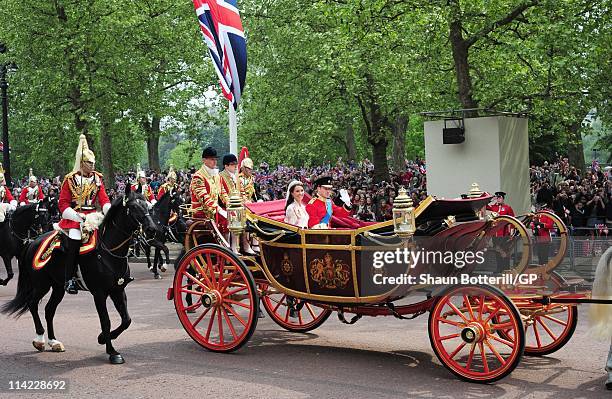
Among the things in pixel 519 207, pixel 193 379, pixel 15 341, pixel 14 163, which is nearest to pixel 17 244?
pixel 15 341

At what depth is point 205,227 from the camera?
10.7 metres

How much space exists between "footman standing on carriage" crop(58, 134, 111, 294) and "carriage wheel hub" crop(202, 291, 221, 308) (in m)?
1.45

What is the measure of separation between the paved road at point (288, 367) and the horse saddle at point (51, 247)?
1.01m

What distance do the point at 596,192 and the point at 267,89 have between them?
14041mm

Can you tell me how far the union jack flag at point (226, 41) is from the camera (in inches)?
571

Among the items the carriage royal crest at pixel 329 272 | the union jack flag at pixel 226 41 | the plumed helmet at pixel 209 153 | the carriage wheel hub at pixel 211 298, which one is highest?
the union jack flag at pixel 226 41

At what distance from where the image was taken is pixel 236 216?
355 inches

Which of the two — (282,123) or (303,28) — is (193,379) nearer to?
(303,28)

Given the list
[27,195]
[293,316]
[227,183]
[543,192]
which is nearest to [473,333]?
[293,316]

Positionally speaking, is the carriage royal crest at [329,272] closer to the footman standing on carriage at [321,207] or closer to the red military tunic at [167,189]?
the footman standing on carriage at [321,207]

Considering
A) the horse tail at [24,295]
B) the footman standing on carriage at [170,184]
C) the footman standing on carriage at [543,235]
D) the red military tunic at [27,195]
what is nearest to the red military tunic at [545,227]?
the footman standing on carriage at [543,235]

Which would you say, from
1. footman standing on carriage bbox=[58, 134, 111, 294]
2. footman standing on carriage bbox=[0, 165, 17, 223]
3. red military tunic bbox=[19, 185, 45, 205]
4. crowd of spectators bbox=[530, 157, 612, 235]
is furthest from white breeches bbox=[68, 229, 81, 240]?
red military tunic bbox=[19, 185, 45, 205]

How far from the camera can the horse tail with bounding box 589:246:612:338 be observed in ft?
22.9

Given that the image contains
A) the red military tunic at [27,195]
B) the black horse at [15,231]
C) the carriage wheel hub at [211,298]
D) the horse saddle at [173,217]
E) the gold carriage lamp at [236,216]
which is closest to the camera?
the carriage wheel hub at [211,298]
